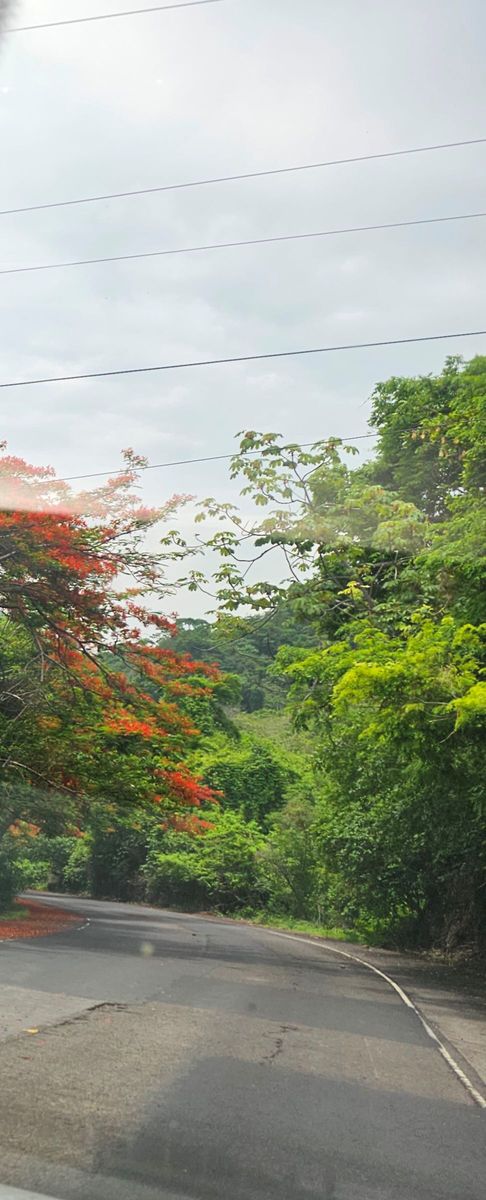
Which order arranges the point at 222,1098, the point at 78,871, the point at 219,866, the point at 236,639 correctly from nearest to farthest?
the point at 222,1098 → the point at 236,639 → the point at 219,866 → the point at 78,871

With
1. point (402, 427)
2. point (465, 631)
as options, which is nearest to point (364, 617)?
point (465, 631)

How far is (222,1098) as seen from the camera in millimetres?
6246

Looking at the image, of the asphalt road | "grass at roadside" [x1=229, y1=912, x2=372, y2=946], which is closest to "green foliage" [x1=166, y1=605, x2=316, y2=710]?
the asphalt road

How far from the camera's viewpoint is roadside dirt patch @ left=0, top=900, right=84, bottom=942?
76.5 feet

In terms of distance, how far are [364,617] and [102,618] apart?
211 inches

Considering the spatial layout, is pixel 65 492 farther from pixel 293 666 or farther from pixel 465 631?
pixel 465 631

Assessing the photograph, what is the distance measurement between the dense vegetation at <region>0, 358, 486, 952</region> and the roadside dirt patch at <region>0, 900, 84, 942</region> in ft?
9.33

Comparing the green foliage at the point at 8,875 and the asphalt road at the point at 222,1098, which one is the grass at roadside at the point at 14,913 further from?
the asphalt road at the point at 222,1098

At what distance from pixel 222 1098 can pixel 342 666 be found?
248 inches

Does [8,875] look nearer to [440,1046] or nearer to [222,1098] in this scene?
[440,1046]

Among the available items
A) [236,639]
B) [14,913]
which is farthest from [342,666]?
[14,913]

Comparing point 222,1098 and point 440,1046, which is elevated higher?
point 222,1098

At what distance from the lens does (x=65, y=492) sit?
15891mm

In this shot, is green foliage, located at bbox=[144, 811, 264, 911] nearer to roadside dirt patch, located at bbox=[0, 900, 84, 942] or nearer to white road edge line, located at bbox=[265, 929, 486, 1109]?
roadside dirt patch, located at bbox=[0, 900, 84, 942]
